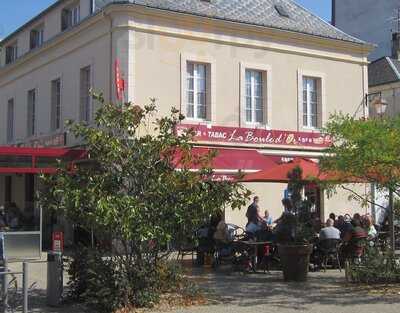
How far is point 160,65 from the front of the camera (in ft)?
67.7

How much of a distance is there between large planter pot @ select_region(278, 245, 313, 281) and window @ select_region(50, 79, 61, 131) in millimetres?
14345

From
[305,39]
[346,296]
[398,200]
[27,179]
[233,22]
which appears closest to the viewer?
[346,296]

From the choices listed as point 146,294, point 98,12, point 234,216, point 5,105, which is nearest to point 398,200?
point 146,294

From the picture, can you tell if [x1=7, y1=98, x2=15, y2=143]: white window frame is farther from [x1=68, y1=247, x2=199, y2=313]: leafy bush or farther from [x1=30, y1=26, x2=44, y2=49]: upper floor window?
[x1=68, y1=247, x2=199, y2=313]: leafy bush

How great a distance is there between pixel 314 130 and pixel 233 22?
16.3 feet

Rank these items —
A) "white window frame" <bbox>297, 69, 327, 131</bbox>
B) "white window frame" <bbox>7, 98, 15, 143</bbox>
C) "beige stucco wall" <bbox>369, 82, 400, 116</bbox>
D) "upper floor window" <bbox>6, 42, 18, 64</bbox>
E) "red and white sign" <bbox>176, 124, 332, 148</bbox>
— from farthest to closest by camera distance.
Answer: "beige stucco wall" <bbox>369, 82, 400, 116</bbox> < "upper floor window" <bbox>6, 42, 18, 64</bbox> < "white window frame" <bbox>7, 98, 15, 143</bbox> < "white window frame" <bbox>297, 69, 327, 131</bbox> < "red and white sign" <bbox>176, 124, 332, 148</bbox>

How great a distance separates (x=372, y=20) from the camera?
41594 mm

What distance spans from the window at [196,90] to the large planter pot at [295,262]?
9301 millimetres

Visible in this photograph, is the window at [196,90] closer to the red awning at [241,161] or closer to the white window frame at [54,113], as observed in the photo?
the red awning at [241,161]

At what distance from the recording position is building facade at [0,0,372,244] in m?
20.5

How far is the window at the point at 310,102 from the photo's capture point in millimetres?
23984

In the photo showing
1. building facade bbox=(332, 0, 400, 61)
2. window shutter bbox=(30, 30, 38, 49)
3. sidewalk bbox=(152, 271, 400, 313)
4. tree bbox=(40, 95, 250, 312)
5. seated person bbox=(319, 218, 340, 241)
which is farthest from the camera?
building facade bbox=(332, 0, 400, 61)

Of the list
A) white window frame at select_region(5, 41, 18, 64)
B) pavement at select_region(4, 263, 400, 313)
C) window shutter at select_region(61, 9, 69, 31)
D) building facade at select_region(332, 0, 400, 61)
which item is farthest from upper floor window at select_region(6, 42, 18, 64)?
building facade at select_region(332, 0, 400, 61)

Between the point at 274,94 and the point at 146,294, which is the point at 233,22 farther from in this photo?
the point at 146,294
